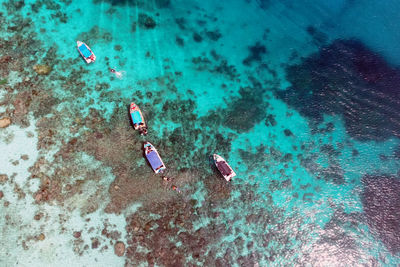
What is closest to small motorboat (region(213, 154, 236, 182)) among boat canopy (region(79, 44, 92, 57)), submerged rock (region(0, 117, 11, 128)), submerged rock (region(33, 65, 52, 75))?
boat canopy (region(79, 44, 92, 57))

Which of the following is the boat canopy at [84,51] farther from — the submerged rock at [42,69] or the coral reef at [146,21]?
the coral reef at [146,21]

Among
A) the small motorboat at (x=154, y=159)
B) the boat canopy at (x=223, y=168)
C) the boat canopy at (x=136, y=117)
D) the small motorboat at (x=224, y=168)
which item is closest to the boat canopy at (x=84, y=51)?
the boat canopy at (x=136, y=117)

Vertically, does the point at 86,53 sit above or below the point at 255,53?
below

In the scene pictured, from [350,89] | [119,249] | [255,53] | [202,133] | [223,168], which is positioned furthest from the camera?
[255,53]

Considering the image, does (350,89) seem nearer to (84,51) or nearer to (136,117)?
(136,117)

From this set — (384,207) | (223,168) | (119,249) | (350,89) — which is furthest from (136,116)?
(384,207)

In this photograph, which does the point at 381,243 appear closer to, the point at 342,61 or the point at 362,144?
the point at 362,144
